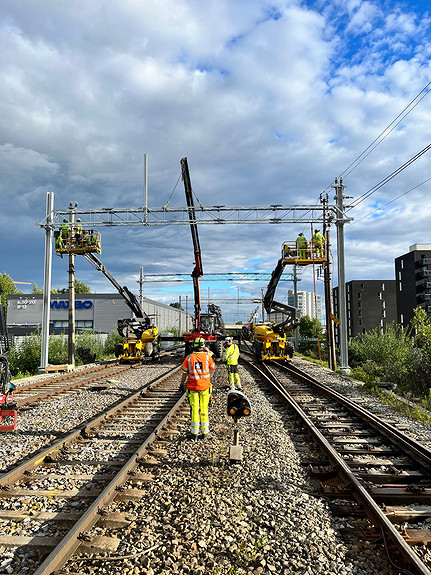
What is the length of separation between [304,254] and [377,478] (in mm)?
15007

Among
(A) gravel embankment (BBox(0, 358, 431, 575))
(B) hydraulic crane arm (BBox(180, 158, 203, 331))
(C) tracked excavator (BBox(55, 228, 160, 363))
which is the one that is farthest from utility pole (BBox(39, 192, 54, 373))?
(A) gravel embankment (BBox(0, 358, 431, 575))

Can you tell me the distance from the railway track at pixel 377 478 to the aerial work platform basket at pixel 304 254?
37.7ft

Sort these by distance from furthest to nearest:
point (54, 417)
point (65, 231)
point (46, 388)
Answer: point (65, 231) → point (46, 388) → point (54, 417)

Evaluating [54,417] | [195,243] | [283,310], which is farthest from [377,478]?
[283,310]

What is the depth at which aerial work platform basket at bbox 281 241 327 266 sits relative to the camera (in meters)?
19.1

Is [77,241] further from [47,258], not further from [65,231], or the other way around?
[47,258]

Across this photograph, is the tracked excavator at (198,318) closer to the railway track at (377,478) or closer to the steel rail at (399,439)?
the steel rail at (399,439)

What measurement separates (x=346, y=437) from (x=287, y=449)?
151 cm

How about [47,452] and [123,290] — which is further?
[123,290]

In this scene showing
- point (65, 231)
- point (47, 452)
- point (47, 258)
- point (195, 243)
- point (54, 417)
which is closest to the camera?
point (47, 452)

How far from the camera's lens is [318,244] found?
19.1 meters

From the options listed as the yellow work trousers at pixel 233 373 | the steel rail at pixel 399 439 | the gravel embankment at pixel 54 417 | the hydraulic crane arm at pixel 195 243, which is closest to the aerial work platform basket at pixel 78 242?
the hydraulic crane arm at pixel 195 243

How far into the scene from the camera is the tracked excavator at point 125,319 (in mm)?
19828

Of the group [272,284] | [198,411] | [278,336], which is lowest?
[198,411]
